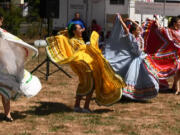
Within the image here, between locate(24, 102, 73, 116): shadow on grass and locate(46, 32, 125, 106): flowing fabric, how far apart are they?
45cm

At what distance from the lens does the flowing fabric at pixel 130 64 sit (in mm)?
6996

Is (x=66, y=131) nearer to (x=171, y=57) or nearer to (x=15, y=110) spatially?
(x=15, y=110)

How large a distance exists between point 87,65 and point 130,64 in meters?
1.19

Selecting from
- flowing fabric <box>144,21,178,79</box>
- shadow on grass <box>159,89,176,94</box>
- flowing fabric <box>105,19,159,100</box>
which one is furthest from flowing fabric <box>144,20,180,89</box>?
flowing fabric <box>105,19,159,100</box>

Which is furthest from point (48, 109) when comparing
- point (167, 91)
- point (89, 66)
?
point (167, 91)

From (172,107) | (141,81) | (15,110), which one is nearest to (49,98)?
(15,110)

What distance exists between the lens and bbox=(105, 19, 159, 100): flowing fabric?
7.00 meters

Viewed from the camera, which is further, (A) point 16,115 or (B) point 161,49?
(B) point 161,49

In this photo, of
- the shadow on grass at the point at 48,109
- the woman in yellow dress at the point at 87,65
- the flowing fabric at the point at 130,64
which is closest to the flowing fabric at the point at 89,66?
the woman in yellow dress at the point at 87,65

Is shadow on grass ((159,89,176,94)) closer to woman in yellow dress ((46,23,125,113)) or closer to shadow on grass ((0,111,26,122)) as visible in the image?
woman in yellow dress ((46,23,125,113))

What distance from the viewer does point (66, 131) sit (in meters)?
5.43

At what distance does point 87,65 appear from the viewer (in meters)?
6.14

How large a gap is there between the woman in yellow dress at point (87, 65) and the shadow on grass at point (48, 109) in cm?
31

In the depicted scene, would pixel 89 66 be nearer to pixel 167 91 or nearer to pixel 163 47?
pixel 163 47
